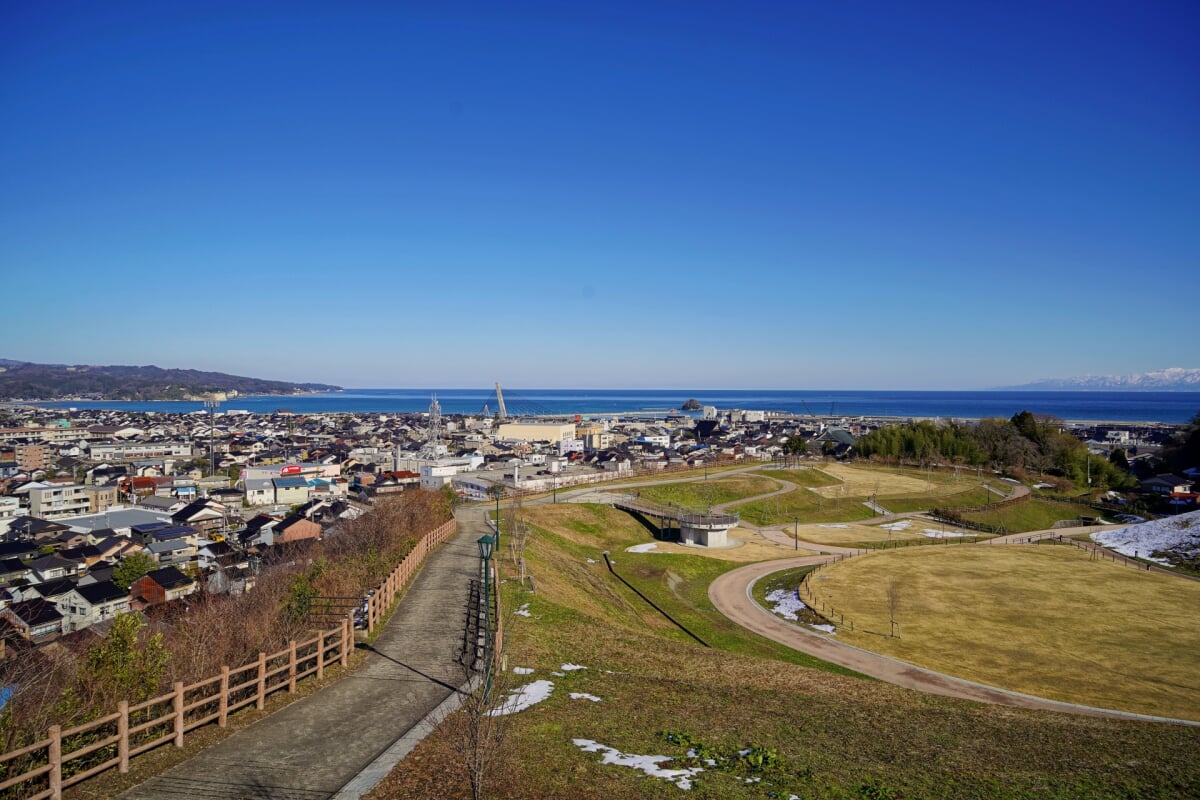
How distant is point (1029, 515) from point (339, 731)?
69.4 meters

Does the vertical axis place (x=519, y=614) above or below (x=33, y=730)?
below

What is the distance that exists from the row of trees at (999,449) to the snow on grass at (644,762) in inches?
3270

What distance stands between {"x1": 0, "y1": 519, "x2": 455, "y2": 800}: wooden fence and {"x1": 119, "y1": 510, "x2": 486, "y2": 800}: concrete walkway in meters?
0.64

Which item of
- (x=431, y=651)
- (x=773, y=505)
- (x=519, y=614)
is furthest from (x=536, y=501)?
(x=431, y=651)

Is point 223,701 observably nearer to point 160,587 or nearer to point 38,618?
point 38,618

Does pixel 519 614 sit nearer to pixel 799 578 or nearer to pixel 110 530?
pixel 799 578

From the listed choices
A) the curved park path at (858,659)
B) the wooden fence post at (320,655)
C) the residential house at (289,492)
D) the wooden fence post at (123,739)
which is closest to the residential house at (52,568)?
the residential house at (289,492)

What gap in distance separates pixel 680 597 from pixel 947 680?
13.9 m

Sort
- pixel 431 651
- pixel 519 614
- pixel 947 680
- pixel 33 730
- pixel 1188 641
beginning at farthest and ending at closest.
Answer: pixel 1188 641 < pixel 947 680 < pixel 519 614 < pixel 431 651 < pixel 33 730

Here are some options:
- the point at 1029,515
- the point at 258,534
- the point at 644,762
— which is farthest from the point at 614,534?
the point at 1029,515

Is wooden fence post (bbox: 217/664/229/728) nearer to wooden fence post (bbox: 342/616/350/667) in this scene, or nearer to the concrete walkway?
the concrete walkway

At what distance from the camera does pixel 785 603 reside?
111 ft

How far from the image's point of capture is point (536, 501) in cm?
5084

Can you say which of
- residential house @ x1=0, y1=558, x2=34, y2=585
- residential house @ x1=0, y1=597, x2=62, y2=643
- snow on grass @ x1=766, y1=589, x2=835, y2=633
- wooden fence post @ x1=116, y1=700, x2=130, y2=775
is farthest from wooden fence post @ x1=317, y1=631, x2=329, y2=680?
residential house @ x1=0, y1=558, x2=34, y2=585
